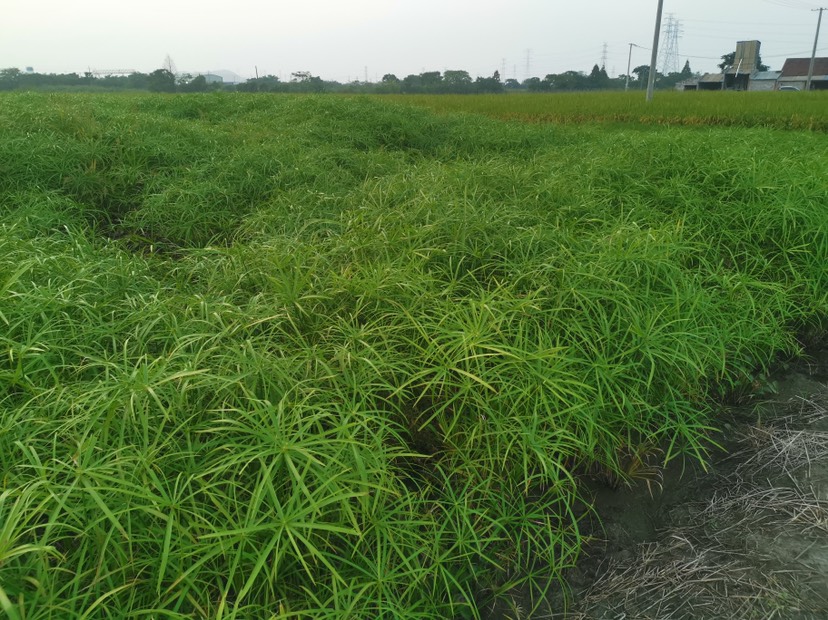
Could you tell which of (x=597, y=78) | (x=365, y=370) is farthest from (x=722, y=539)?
(x=597, y=78)

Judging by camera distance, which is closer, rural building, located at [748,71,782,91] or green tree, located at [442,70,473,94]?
green tree, located at [442,70,473,94]

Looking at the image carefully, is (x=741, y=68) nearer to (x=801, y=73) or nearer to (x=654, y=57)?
(x=801, y=73)

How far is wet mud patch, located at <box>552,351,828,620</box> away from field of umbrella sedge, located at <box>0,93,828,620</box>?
0.40ft

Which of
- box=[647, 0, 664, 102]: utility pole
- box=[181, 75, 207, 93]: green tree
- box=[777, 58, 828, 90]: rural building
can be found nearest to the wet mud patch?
box=[647, 0, 664, 102]: utility pole

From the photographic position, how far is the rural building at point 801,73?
34.2 m

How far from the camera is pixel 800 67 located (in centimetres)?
3706

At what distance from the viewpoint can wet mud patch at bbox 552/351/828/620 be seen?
4.79ft

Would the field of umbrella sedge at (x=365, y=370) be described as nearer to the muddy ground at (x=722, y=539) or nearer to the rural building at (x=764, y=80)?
the muddy ground at (x=722, y=539)

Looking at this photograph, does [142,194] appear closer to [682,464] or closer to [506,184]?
[506,184]

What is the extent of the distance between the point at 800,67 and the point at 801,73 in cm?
94

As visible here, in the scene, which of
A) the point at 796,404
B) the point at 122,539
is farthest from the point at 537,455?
the point at 796,404

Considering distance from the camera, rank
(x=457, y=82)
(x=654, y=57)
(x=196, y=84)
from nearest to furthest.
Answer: (x=654, y=57), (x=196, y=84), (x=457, y=82)

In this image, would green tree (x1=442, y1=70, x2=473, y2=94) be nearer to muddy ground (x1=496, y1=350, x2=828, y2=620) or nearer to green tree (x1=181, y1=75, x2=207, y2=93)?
green tree (x1=181, y1=75, x2=207, y2=93)

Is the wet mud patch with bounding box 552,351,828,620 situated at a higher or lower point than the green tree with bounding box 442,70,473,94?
lower
